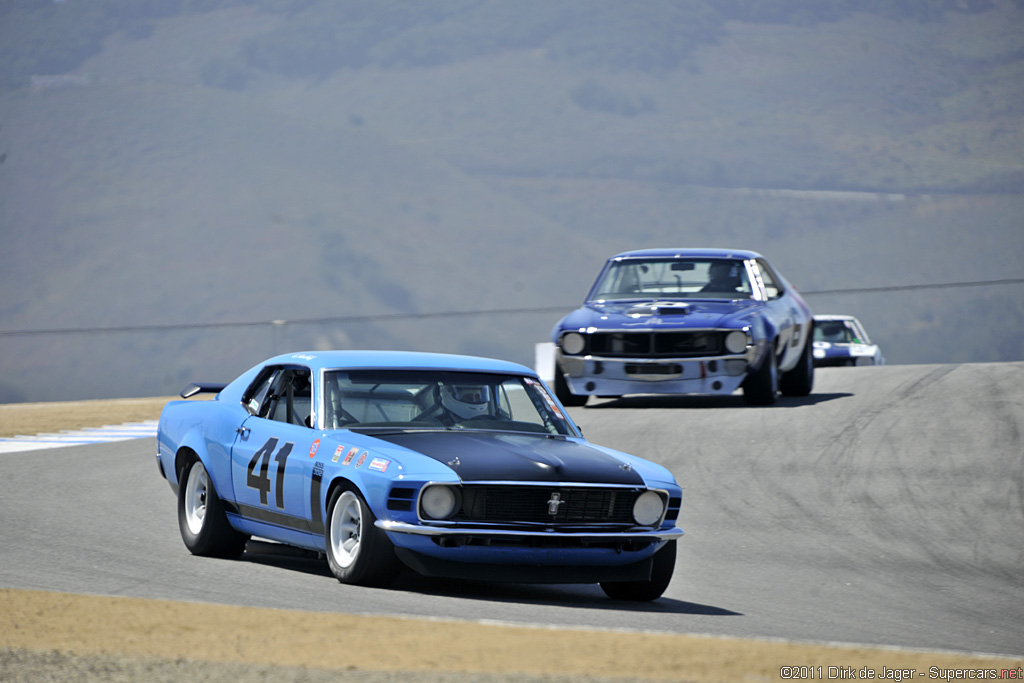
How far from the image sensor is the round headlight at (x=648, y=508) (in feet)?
21.0

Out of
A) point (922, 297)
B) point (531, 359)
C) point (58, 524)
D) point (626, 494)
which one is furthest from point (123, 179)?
point (626, 494)

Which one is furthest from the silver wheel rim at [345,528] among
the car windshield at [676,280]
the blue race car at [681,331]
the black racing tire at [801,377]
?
the black racing tire at [801,377]

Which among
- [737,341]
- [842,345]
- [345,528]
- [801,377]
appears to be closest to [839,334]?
[842,345]

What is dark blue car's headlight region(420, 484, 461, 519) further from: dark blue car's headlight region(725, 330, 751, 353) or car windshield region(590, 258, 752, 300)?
car windshield region(590, 258, 752, 300)

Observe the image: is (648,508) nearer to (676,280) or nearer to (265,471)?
(265,471)

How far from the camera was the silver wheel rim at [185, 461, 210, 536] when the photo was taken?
7.56 meters

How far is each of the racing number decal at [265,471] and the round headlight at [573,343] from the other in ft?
22.1

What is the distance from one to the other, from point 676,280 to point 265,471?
8.01 m

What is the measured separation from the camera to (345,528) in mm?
6355

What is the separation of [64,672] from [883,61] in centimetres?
3876

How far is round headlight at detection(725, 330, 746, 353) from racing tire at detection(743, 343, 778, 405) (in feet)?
1.20

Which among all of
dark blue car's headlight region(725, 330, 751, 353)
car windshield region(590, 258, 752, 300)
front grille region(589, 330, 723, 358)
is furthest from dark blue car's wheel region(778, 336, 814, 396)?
front grille region(589, 330, 723, 358)

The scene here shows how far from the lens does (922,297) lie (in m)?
29.4

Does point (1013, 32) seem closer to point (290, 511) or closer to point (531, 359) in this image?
point (531, 359)
